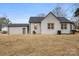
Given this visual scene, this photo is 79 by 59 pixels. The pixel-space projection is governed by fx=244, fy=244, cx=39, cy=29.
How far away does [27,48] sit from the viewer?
12.1ft

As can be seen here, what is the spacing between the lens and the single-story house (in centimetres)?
367

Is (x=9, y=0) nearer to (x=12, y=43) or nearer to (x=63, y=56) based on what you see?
(x=12, y=43)

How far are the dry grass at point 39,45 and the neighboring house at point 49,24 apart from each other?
0.28 feet

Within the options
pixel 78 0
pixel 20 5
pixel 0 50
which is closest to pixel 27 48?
→ pixel 0 50

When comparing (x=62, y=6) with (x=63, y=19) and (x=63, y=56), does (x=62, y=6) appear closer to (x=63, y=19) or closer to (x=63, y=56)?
(x=63, y=19)

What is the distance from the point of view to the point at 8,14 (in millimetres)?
3717

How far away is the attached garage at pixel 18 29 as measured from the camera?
3672 millimetres

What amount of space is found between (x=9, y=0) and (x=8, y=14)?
213 millimetres

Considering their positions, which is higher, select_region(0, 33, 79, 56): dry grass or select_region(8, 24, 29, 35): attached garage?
select_region(8, 24, 29, 35): attached garage

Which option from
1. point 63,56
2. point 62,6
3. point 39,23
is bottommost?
point 63,56

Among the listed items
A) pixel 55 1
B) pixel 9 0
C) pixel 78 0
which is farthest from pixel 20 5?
pixel 78 0

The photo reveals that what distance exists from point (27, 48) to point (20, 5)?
662 millimetres

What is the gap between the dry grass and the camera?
366cm

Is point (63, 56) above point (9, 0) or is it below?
below
